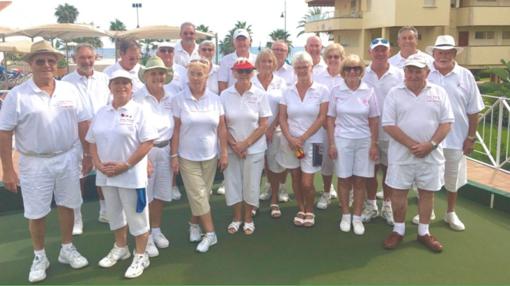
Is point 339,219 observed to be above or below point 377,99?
below

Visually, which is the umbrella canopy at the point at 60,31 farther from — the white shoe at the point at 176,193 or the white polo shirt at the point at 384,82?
the white polo shirt at the point at 384,82

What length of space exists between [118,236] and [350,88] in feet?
8.29

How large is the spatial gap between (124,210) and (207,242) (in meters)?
0.89

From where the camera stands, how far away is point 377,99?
4.66 metres

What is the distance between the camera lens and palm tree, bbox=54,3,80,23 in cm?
7600

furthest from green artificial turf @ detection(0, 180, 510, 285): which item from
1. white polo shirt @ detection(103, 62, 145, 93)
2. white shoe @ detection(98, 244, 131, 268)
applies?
white polo shirt @ detection(103, 62, 145, 93)

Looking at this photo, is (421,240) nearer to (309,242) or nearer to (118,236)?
(309,242)

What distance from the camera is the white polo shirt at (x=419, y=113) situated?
3.98m

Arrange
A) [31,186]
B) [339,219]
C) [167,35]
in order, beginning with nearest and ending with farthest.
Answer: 1. [31,186]
2. [339,219]
3. [167,35]

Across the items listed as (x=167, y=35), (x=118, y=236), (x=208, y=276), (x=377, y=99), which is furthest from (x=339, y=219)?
(x=167, y=35)

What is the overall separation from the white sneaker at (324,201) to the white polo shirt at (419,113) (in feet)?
4.94

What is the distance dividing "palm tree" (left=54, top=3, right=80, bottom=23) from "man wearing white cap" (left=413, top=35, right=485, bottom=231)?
261 feet

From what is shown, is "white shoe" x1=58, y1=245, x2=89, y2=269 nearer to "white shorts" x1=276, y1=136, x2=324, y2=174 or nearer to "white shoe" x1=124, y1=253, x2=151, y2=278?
"white shoe" x1=124, y1=253, x2=151, y2=278

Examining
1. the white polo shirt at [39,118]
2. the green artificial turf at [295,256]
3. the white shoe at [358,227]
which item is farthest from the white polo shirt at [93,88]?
the white shoe at [358,227]
